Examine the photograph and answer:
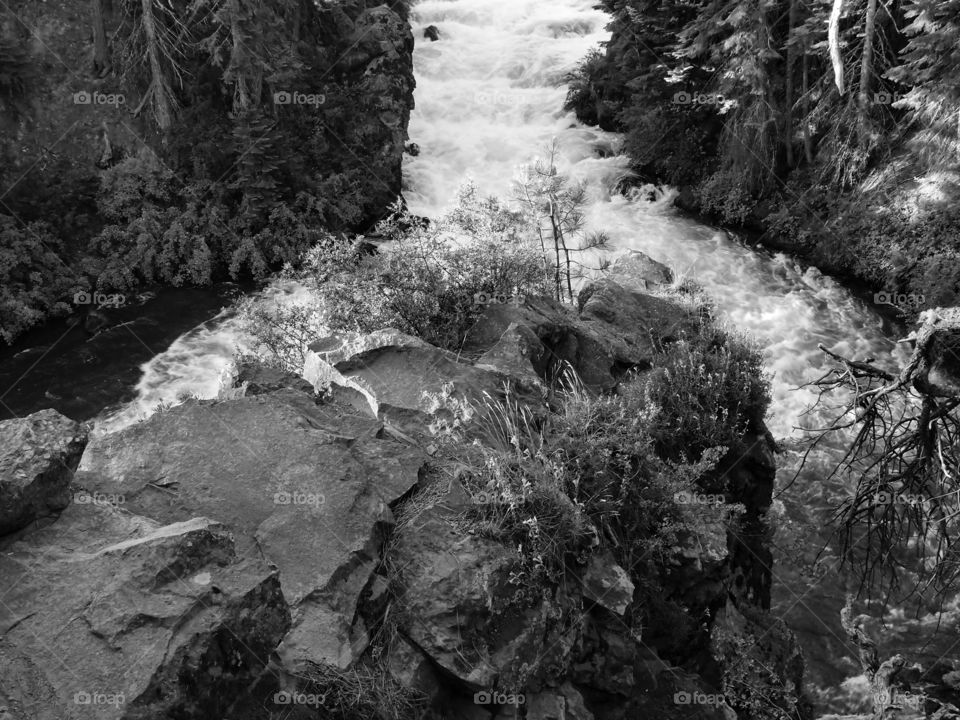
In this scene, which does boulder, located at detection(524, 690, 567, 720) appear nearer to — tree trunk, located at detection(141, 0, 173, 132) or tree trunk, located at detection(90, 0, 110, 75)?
tree trunk, located at detection(141, 0, 173, 132)

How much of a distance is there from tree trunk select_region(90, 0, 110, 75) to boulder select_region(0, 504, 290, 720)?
16.0m

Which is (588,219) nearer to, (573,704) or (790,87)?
(790,87)

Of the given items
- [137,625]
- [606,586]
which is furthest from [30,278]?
[606,586]

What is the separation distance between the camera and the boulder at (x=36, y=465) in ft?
12.3

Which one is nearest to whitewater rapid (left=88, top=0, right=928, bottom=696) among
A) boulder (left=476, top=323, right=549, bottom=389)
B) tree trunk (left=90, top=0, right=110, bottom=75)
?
boulder (left=476, top=323, right=549, bottom=389)

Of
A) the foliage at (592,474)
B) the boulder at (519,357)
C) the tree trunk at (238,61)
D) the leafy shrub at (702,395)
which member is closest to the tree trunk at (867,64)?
the leafy shrub at (702,395)

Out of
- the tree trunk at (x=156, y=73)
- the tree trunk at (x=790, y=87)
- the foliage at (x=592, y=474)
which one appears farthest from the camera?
the tree trunk at (x=790, y=87)

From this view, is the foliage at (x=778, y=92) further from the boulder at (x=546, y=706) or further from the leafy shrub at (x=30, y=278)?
the leafy shrub at (x=30, y=278)

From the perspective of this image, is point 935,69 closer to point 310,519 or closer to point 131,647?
A: point 310,519

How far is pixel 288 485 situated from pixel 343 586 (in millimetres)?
897

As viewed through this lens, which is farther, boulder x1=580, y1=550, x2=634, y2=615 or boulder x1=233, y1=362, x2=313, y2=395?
boulder x1=233, y1=362, x2=313, y2=395

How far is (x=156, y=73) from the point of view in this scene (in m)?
14.7

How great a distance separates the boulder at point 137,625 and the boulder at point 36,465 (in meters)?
0.16

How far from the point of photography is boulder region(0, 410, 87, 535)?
3.76 m
